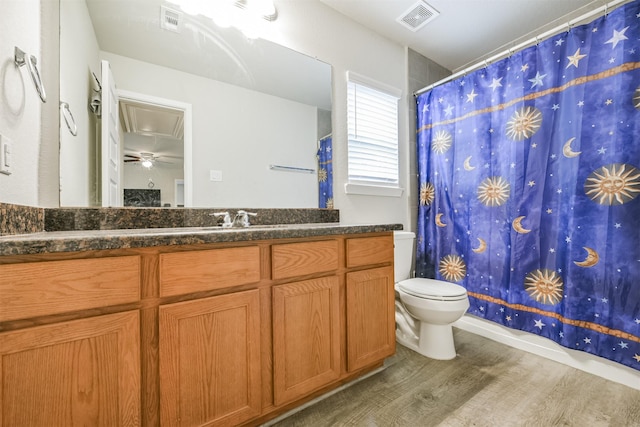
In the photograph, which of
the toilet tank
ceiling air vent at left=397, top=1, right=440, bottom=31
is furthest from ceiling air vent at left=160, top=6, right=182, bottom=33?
the toilet tank

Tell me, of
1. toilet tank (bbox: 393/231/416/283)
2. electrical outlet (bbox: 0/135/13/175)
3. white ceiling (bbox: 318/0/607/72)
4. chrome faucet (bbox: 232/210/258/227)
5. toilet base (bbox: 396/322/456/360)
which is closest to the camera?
electrical outlet (bbox: 0/135/13/175)

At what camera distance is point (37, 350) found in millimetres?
709

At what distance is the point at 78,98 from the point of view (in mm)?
1273

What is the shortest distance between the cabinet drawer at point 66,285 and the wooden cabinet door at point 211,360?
15 centimetres

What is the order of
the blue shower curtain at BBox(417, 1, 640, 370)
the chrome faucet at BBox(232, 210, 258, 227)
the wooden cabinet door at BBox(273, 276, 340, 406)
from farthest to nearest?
the chrome faucet at BBox(232, 210, 258, 227) → the blue shower curtain at BBox(417, 1, 640, 370) → the wooden cabinet door at BBox(273, 276, 340, 406)

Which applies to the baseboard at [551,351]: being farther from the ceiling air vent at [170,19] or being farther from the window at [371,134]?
the ceiling air vent at [170,19]

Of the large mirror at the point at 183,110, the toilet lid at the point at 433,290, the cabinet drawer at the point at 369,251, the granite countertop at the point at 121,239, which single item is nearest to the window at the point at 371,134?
the large mirror at the point at 183,110

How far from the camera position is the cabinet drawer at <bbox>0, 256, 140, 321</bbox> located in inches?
26.7

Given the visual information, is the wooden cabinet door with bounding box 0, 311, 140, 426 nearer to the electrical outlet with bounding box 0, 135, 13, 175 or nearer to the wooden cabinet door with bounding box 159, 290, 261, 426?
the wooden cabinet door with bounding box 159, 290, 261, 426

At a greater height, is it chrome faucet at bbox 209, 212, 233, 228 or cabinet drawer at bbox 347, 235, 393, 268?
chrome faucet at bbox 209, 212, 233, 228

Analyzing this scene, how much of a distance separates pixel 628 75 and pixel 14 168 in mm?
2722

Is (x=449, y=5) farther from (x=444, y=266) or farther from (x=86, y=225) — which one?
(x=86, y=225)

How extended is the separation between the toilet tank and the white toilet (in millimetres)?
176

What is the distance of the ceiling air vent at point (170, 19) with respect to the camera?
1.44 metres
